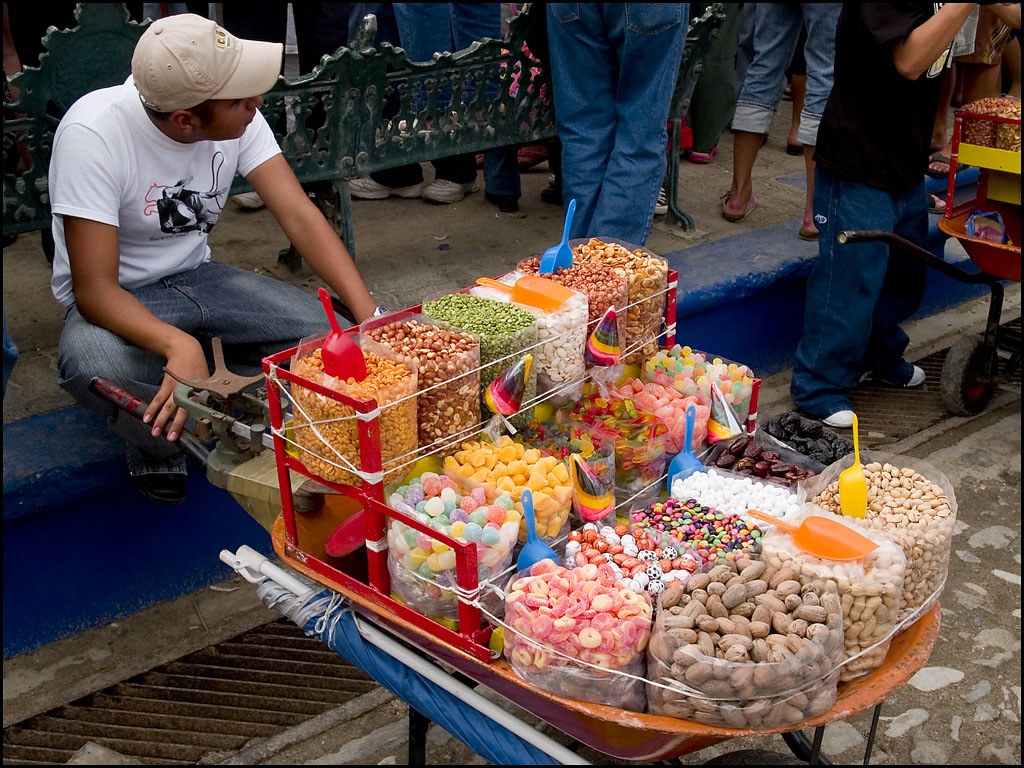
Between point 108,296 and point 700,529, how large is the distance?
1.47m

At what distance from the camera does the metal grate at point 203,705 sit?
2.42 m

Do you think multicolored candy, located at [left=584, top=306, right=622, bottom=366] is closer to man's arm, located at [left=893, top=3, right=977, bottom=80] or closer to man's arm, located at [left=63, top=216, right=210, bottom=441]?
man's arm, located at [left=63, top=216, right=210, bottom=441]

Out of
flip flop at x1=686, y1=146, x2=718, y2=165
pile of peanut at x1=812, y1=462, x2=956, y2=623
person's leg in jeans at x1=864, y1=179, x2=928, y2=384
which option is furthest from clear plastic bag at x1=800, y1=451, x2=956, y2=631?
flip flop at x1=686, y1=146, x2=718, y2=165

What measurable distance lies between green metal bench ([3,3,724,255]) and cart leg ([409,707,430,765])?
1.99m

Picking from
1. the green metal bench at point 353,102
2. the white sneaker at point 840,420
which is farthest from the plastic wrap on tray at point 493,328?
the white sneaker at point 840,420

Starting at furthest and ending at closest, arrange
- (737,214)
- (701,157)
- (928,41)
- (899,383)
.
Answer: (701,157)
(737,214)
(899,383)
(928,41)

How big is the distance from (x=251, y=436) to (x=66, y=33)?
176 centimetres

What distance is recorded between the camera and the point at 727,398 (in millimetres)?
2258

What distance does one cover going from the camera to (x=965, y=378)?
12.6 feet

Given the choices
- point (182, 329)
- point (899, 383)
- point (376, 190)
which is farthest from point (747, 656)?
point (376, 190)

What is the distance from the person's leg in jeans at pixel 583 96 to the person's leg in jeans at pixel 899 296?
111cm

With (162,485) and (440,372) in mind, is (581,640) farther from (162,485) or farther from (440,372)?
(162,485)

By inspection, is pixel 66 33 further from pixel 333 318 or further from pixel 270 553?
pixel 333 318

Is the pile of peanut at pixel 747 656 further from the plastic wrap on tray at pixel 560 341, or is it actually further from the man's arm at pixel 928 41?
the man's arm at pixel 928 41
